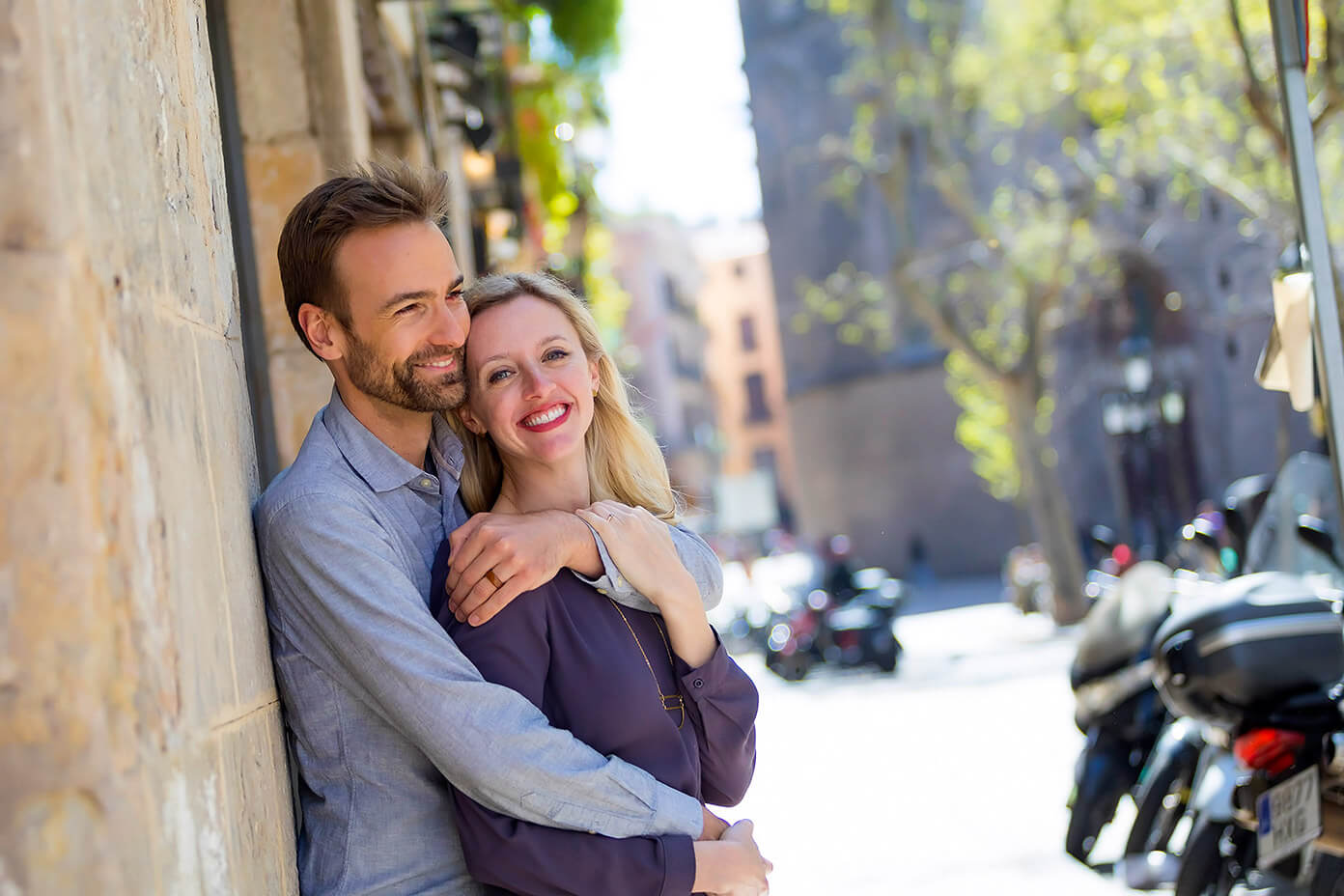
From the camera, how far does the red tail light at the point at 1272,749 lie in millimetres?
4426

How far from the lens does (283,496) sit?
2416 mm

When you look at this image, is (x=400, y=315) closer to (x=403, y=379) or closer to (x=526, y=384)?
(x=403, y=379)

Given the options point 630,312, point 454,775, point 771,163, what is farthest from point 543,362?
point 630,312

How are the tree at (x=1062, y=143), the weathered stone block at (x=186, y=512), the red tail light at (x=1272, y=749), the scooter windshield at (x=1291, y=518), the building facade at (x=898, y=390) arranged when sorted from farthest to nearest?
the building facade at (x=898, y=390) < the tree at (x=1062, y=143) < the scooter windshield at (x=1291, y=518) < the red tail light at (x=1272, y=749) < the weathered stone block at (x=186, y=512)

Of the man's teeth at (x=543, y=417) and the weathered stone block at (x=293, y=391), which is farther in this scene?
the weathered stone block at (x=293, y=391)

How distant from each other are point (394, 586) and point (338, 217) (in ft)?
2.30

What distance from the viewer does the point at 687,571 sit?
9.12 feet

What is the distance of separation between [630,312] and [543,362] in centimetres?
6739

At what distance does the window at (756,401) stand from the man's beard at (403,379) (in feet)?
252

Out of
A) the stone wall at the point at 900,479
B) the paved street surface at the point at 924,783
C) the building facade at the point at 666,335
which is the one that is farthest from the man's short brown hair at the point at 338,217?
the building facade at the point at 666,335

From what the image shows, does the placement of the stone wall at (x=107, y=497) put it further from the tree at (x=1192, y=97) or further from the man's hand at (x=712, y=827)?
the tree at (x=1192, y=97)

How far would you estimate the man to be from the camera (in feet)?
7.49

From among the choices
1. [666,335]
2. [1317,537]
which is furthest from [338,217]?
[666,335]

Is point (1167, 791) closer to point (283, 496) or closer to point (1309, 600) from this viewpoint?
point (1309, 600)
